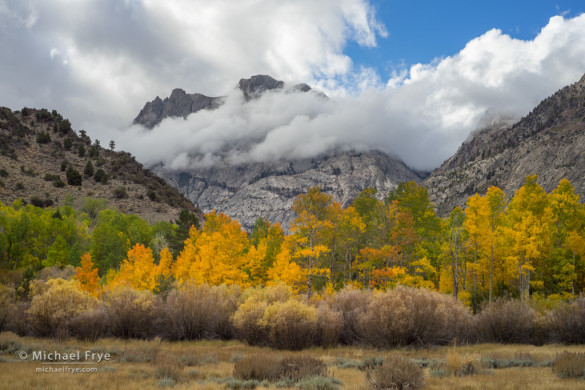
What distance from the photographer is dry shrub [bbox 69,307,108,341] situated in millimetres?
A: 14984

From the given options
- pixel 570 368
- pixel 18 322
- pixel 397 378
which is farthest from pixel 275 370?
pixel 18 322

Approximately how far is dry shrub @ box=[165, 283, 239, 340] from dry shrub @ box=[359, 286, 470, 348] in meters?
6.58

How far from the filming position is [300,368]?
29.9 ft

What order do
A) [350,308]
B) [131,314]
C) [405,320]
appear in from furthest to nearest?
[350,308] < [131,314] < [405,320]

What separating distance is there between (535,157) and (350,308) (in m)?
166

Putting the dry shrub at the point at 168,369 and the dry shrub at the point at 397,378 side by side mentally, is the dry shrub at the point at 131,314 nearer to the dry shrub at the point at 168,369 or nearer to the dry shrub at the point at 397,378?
the dry shrub at the point at 168,369

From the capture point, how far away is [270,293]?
16781 millimetres

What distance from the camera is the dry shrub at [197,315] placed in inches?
638

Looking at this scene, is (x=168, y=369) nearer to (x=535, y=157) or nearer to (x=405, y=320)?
(x=405, y=320)

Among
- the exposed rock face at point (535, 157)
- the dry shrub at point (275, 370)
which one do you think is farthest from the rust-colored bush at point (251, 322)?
the exposed rock face at point (535, 157)

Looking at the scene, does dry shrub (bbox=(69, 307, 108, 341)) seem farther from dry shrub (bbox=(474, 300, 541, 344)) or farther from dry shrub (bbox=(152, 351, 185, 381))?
dry shrub (bbox=(474, 300, 541, 344))

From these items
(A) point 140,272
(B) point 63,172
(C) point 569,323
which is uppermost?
(B) point 63,172

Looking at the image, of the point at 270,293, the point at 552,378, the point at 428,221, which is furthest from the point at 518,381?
the point at 428,221

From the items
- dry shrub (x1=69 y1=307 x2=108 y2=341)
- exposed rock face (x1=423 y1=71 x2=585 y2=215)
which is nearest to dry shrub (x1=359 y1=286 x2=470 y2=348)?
dry shrub (x1=69 y1=307 x2=108 y2=341)
